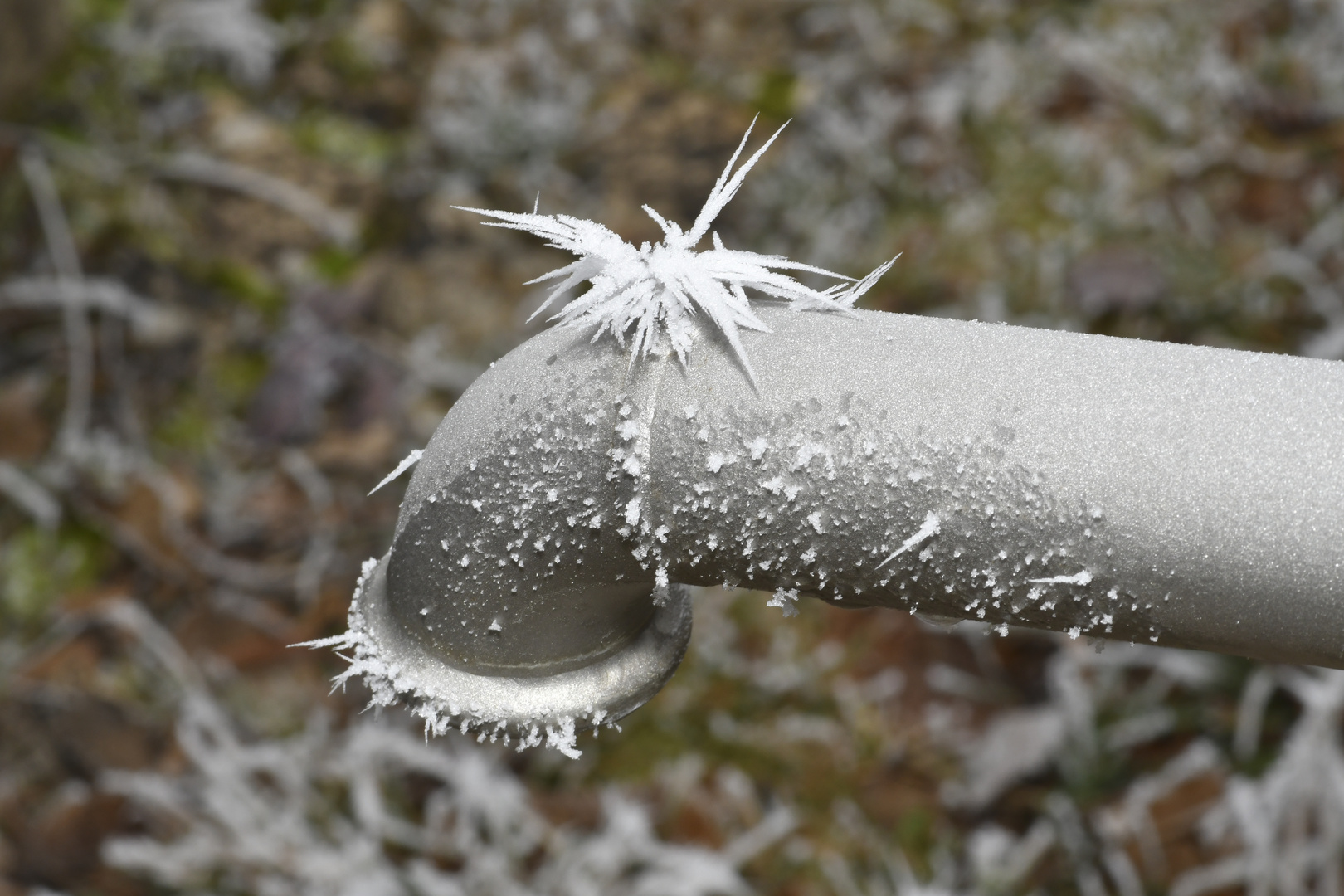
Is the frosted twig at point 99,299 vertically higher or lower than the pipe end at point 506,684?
lower

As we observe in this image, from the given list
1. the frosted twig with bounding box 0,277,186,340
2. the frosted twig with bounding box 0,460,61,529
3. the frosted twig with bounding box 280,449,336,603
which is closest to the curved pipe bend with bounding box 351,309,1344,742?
the frosted twig with bounding box 280,449,336,603

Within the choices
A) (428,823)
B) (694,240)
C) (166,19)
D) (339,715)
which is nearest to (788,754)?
(428,823)

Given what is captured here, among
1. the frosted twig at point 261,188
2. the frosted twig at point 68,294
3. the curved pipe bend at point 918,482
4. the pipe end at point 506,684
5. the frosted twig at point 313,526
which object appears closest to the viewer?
the curved pipe bend at point 918,482

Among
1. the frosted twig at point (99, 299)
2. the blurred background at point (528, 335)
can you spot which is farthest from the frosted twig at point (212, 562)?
the frosted twig at point (99, 299)

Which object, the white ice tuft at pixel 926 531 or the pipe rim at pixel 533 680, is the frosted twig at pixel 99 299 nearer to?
the pipe rim at pixel 533 680

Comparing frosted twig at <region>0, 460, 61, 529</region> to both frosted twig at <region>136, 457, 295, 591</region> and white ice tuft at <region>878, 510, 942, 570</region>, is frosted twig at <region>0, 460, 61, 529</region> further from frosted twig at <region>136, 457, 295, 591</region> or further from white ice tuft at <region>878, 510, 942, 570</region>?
white ice tuft at <region>878, 510, 942, 570</region>

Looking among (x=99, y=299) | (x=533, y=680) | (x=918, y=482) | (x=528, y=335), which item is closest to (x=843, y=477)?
(x=918, y=482)
